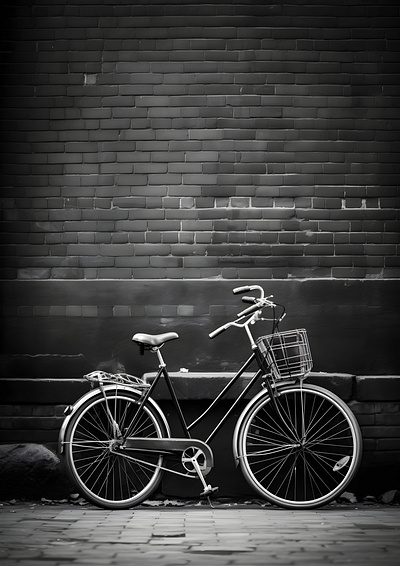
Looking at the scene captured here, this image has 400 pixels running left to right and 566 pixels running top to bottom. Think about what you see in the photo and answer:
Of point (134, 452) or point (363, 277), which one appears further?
point (363, 277)

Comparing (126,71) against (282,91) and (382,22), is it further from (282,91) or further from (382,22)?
(382,22)

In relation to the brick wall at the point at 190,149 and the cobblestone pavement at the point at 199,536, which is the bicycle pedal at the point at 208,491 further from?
the brick wall at the point at 190,149

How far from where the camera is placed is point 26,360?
661cm

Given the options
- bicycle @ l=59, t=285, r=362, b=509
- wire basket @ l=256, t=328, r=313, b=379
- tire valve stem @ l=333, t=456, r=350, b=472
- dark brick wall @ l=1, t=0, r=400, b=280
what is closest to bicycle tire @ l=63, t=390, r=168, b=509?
bicycle @ l=59, t=285, r=362, b=509

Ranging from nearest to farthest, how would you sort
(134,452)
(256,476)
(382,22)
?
(134,452), (256,476), (382,22)

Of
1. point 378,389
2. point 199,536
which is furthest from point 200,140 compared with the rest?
point 199,536

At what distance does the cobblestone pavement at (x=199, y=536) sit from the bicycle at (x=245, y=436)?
259 millimetres

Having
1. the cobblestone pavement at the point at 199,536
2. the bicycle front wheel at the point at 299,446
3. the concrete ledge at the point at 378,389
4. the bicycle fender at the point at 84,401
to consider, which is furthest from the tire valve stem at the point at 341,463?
the bicycle fender at the point at 84,401

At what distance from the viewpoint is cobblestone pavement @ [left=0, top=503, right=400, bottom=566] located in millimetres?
4191

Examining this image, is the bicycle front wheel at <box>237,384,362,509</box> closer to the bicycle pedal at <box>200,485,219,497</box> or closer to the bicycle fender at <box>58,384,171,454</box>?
the bicycle pedal at <box>200,485,219,497</box>

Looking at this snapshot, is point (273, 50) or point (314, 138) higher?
point (273, 50)

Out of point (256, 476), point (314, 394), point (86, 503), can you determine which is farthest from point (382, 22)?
point (86, 503)

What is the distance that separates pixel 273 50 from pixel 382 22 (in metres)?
0.95

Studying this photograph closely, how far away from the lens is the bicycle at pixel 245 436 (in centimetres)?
590
